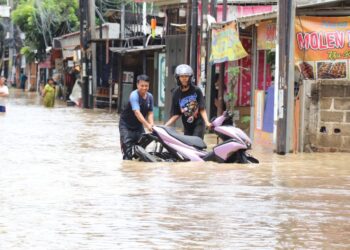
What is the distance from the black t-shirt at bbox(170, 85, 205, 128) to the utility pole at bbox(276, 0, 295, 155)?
1.88m

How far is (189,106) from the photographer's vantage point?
12.5 meters

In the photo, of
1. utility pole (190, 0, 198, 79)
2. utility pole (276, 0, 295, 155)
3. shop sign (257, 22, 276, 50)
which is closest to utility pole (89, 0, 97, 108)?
utility pole (190, 0, 198, 79)

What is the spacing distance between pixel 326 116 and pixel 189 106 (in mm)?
2848

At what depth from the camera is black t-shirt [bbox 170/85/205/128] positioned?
1252 cm

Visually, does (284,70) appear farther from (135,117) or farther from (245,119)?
(245,119)

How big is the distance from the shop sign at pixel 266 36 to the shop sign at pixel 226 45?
0.51m

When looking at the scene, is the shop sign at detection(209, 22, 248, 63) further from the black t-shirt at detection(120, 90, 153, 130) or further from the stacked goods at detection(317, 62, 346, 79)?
the black t-shirt at detection(120, 90, 153, 130)

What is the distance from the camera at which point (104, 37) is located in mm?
33562

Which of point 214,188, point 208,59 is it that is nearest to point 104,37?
point 208,59

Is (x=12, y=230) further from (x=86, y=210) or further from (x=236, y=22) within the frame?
(x=236, y=22)

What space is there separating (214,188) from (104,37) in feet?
80.8

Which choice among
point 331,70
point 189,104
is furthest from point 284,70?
point 189,104

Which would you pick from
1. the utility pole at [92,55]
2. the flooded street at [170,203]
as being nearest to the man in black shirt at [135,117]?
the flooded street at [170,203]

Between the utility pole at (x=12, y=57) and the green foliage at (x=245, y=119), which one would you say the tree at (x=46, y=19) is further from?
the green foliage at (x=245, y=119)
